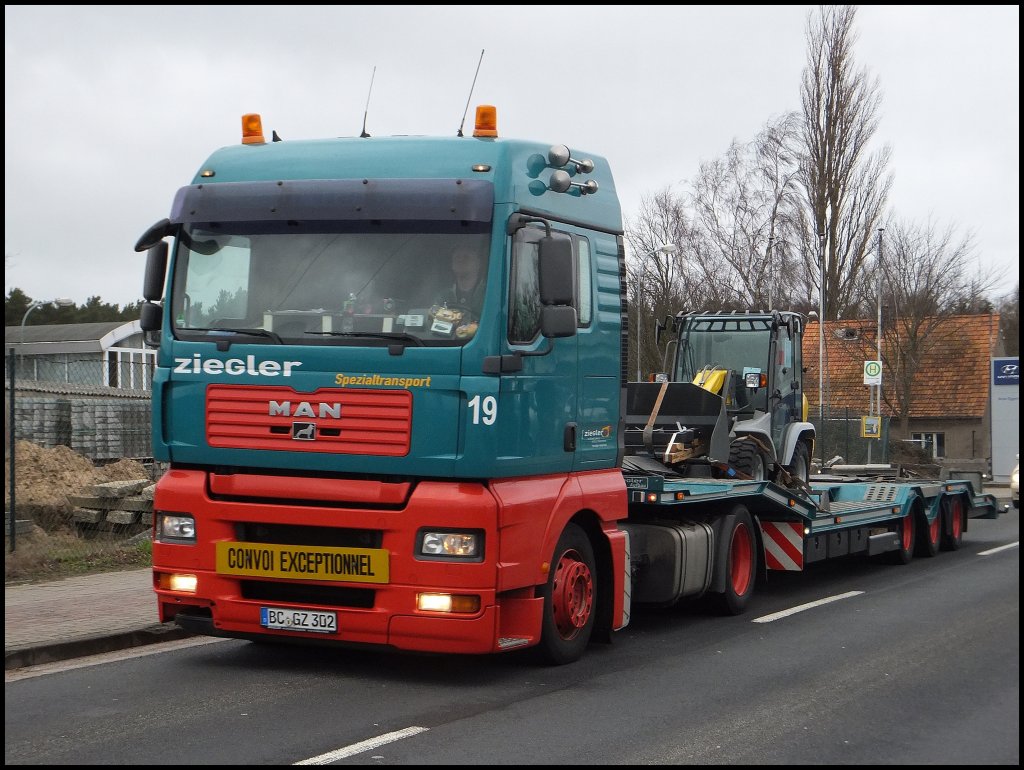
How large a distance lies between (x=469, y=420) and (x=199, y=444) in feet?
5.85

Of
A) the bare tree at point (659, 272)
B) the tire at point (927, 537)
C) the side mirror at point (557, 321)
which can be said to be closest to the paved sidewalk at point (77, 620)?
the side mirror at point (557, 321)

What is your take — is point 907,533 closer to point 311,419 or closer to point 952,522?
point 952,522

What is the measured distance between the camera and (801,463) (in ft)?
53.2

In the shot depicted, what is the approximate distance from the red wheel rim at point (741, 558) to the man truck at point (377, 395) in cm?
314

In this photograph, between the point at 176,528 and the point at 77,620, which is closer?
the point at 176,528

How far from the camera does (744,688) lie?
7957mm

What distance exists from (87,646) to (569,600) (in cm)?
337

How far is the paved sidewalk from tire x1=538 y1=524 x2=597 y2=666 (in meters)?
3.07

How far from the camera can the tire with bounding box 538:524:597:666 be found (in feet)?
27.6

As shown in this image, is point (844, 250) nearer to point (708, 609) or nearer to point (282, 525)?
point (708, 609)

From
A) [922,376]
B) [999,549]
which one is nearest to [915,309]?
[922,376]

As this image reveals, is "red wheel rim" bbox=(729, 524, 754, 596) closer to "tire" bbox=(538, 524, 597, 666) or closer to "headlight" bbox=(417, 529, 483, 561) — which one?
"tire" bbox=(538, 524, 597, 666)

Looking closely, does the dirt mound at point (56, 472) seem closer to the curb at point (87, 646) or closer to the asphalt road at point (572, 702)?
the curb at point (87, 646)

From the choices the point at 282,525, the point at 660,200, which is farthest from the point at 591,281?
the point at 660,200
